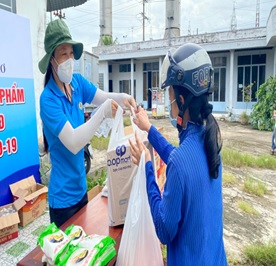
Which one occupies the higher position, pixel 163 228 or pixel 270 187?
pixel 163 228

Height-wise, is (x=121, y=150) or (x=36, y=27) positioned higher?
(x=36, y=27)

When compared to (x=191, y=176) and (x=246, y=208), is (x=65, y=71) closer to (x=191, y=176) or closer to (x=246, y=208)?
(x=191, y=176)

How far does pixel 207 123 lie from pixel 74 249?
2.29 feet

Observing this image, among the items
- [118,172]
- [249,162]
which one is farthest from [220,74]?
[118,172]

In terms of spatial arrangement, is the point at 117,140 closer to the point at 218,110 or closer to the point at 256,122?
the point at 256,122

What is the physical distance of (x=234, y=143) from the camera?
7.89 metres

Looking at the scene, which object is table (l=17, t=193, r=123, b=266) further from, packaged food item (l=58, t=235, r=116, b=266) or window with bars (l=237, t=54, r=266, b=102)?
window with bars (l=237, t=54, r=266, b=102)

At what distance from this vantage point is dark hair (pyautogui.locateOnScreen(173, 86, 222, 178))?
0.98 metres

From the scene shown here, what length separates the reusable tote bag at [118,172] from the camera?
132 centimetres

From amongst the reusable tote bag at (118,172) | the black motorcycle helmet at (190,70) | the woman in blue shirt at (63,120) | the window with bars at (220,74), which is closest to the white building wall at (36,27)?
the woman in blue shirt at (63,120)

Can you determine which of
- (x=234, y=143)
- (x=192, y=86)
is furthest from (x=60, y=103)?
(x=234, y=143)

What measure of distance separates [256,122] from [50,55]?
10.8 meters

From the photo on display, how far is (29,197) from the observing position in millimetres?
2916

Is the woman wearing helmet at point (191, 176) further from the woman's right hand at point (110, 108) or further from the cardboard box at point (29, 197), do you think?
the cardboard box at point (29, 197)
